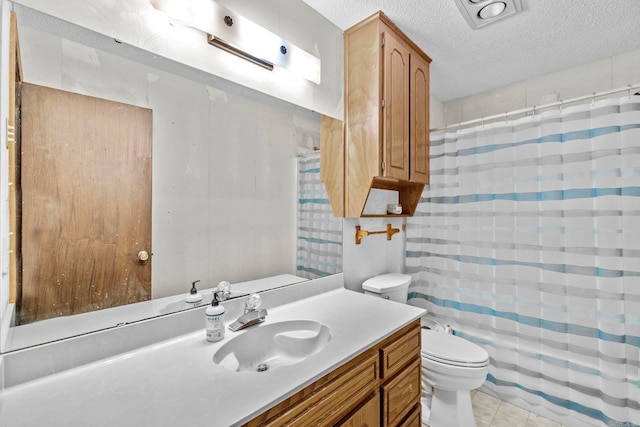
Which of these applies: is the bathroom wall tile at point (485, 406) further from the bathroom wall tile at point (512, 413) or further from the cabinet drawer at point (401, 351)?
the cabinet drawer at point (401, 351)

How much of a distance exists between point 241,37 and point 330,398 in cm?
140

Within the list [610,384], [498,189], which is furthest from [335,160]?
[610,384]

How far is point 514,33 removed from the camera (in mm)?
1754

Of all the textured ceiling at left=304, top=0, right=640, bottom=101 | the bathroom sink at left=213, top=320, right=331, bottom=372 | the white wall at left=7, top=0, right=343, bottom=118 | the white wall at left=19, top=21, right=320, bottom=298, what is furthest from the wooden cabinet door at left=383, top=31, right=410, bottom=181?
the bathroom sink at left=213, top=320, right=331, bottom=372

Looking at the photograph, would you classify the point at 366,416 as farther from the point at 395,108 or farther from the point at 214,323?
the point at 395,108

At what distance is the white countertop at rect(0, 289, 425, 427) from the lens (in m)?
0.65

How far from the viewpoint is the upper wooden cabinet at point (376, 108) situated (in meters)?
1.63

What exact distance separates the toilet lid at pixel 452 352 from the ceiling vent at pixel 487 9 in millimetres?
1843

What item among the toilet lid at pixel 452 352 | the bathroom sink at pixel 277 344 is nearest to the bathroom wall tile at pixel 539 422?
the toilet lid at pixel 452 352

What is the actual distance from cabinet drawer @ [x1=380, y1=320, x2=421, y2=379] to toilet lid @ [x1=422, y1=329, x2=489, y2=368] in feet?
0.98

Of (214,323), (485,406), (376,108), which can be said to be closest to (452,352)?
(485,406)

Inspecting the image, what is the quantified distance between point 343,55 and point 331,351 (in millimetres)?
1634

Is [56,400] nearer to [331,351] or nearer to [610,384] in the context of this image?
[331,351]

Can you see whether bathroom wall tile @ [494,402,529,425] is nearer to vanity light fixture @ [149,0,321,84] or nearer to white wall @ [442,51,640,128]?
white wall @ [442,51,640,128]
